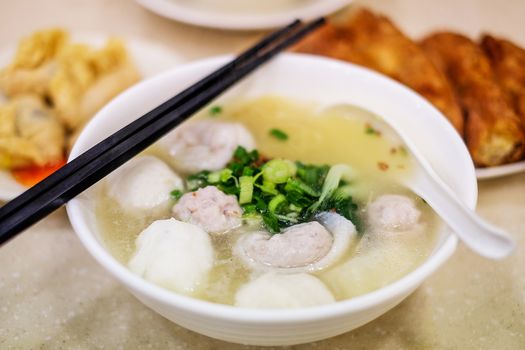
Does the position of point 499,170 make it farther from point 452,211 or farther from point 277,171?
point 277,171

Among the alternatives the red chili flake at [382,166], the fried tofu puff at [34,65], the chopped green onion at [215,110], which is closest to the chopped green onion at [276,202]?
the red chili flake at [382,166]

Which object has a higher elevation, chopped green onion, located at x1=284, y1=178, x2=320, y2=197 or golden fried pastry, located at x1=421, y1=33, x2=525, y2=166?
chopped green onion, located at x1=284, y1=178, x2=320, y2=197

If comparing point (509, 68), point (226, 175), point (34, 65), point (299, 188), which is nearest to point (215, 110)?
point (226, 175)

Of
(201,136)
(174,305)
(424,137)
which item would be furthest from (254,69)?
(174,305)

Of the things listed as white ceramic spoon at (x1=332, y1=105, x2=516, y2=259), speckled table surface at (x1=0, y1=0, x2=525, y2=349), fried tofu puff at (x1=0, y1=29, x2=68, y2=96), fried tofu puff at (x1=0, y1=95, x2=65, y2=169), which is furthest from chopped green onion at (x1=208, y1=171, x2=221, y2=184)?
fried tofu puff at (x1=0, y1=29, x2=68, y2=96)

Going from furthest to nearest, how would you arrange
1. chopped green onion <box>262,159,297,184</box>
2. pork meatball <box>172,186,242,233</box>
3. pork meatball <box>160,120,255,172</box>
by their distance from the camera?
pork meatball <box>160,120,255,172</box>
chopped green onion <box>262,159,297,184</box>
pork meatball <box>172,186,242,233</box>

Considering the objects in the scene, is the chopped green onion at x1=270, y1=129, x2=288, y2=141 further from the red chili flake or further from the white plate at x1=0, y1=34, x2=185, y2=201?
the white plate at x1=0, y1=34, x2=185, y2=201

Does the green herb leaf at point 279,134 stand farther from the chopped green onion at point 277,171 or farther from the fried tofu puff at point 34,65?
the fried tofu puff at point 34,65
